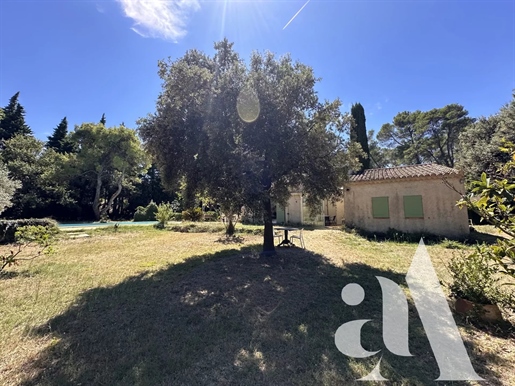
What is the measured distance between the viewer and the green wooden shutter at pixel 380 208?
1443 cm

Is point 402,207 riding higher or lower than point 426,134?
lower

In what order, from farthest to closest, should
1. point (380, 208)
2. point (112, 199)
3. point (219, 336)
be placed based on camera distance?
point (112, 199), point (380, 208), point (219, 336)

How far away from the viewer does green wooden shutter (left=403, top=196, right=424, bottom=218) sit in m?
13.5

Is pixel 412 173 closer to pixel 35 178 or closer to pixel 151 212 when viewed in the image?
pixel 151 212

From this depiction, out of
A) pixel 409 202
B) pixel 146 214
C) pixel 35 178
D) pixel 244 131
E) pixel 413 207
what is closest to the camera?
pixel 244 131

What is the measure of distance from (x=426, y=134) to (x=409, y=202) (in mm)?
24858

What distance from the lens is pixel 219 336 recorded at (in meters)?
3.94

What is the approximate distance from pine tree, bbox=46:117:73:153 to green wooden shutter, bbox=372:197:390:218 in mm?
39172

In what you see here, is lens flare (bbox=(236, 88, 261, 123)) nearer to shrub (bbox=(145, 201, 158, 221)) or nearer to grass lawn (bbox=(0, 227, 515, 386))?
grass lawn (bbox=(0, 227, 515, 386))

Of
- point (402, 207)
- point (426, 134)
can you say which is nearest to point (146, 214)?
point (402, 207)

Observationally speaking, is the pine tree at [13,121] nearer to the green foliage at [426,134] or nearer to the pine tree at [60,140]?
the pine tree at [60,140]

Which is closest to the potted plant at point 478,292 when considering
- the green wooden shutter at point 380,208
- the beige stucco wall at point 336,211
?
the green wooden shutter at point 380,208

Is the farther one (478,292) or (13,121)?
(13,121)

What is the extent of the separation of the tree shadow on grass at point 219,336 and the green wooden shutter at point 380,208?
8.55m
